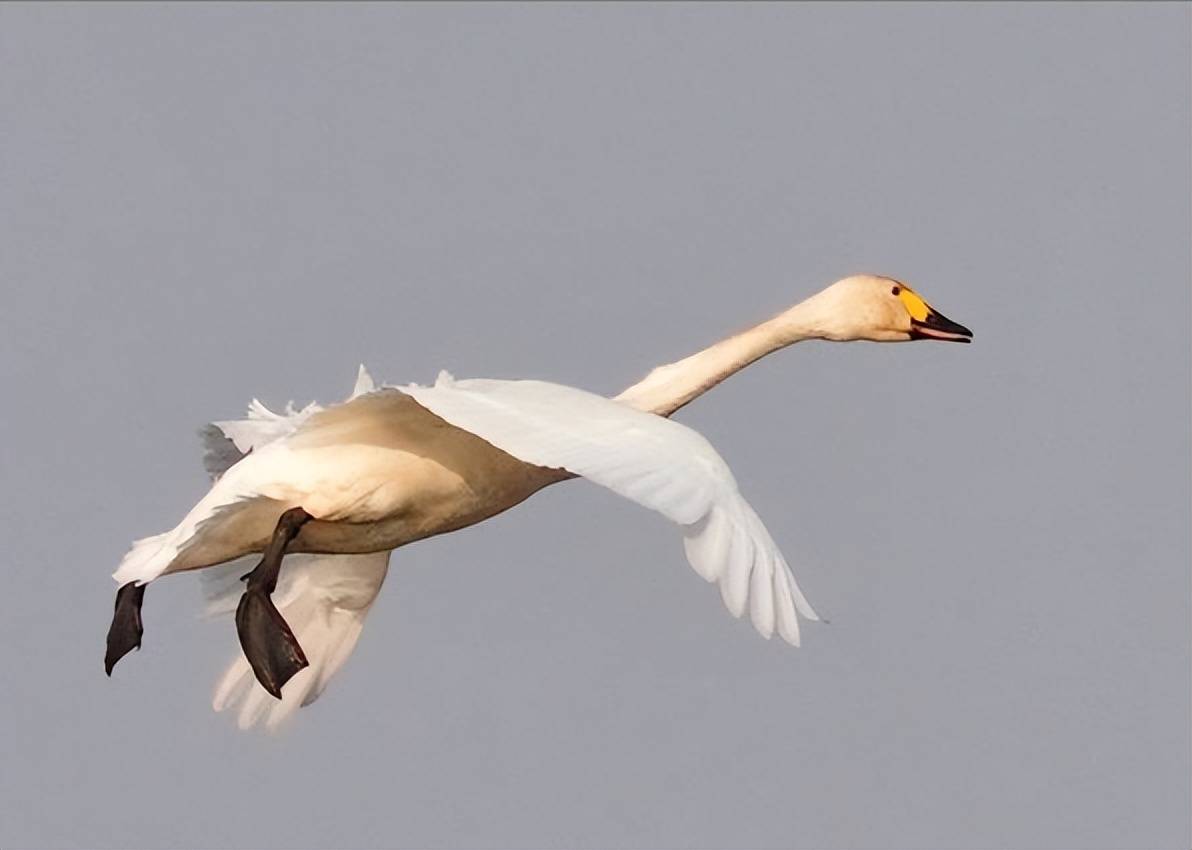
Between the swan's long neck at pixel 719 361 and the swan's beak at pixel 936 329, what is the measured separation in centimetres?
52

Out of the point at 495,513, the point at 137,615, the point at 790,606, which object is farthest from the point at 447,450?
the point at 790,606

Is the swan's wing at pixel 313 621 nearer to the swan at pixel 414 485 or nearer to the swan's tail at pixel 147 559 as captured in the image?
the swan at pixel 414 485

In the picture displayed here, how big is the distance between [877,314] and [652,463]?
3535mm

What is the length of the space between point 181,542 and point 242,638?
0.54m

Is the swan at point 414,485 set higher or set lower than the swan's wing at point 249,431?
lower

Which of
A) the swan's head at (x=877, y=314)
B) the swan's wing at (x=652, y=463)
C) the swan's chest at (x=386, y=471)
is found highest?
the swan's head at (x=877, y=314)

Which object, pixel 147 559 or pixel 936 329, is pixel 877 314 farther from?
pixel 147 559

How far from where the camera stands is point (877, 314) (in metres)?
15.1

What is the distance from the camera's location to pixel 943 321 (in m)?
15.3

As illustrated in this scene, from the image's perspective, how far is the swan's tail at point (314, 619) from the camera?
15.3m

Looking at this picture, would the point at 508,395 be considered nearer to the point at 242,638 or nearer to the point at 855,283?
the point at 242,638

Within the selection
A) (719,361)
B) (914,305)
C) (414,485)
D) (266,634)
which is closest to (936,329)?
(914,305)

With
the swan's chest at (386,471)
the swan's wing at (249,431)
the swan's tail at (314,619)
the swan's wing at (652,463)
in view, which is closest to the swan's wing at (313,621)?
the swan's tail at (314,619)

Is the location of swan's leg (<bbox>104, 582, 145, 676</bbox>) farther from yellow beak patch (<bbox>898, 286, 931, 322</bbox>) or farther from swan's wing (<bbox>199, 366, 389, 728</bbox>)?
yellow beak patch (<bbox>898, 286, 931, 322</bbox>)
